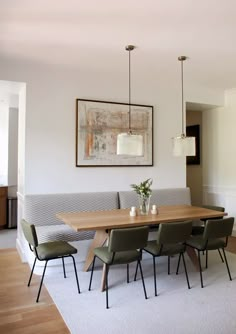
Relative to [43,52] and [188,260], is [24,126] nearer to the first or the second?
[43,52]

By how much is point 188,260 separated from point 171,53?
2758mm

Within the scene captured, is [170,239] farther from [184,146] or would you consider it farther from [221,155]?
[221,155]

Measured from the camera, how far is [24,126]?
157 inches

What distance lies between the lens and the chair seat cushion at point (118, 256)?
2.78 metres

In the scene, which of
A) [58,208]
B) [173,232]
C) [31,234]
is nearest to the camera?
[31,234]

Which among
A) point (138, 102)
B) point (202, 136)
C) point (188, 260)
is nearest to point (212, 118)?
point (202, 136)

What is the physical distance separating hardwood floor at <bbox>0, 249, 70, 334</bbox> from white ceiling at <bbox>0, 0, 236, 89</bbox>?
2.70 meters

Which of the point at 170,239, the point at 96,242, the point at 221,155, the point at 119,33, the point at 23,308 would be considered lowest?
the point at 23,308

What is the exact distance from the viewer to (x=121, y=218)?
322cm

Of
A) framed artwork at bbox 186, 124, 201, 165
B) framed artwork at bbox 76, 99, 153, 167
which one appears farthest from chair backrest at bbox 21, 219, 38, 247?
framed artwork at bbox 186, 124, 201, 165

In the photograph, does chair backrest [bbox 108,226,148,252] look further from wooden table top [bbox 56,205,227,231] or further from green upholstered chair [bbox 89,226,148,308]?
wooden table top [bbox 56,205,227,231]

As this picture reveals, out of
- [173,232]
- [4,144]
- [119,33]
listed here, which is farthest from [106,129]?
[4,144]

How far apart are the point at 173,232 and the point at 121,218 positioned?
23.8 inches

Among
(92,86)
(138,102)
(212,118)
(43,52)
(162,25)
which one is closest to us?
(162,25)
